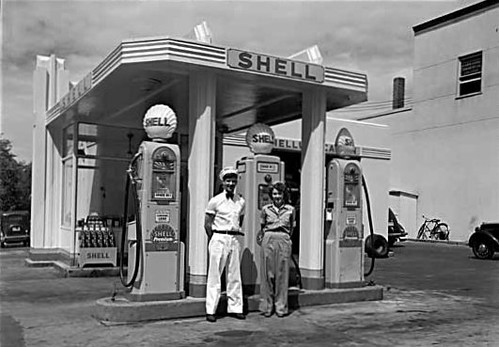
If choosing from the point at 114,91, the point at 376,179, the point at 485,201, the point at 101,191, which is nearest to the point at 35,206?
the point at 101,191

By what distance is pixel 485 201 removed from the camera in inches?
999

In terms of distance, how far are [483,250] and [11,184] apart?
83.8 feet

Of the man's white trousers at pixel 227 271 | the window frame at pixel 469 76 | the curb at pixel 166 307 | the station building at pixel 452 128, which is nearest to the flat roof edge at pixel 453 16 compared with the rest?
the station building at pixel 452 128

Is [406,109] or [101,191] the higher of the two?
[406,109]

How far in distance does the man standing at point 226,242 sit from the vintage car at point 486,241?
12.4 meters

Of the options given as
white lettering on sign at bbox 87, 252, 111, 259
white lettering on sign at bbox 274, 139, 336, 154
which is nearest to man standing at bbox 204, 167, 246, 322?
white lettering on sign at bbox 87, 252, 111, 259

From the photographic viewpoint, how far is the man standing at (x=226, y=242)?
7.27 m

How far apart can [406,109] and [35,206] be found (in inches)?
835

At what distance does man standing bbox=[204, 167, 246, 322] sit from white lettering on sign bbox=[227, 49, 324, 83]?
4.90 feet

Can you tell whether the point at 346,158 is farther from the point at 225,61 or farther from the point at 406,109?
the point at 406,109

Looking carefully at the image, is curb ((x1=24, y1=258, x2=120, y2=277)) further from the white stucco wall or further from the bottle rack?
the white stucco wall

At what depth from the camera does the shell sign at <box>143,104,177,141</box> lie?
7.66m

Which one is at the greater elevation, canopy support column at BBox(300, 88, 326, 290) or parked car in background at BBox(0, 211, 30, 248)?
canopy support column at BBox(300, 88, 326, 290)

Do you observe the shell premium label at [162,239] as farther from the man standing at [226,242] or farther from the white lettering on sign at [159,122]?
the white lettering on sign at [159,122]
